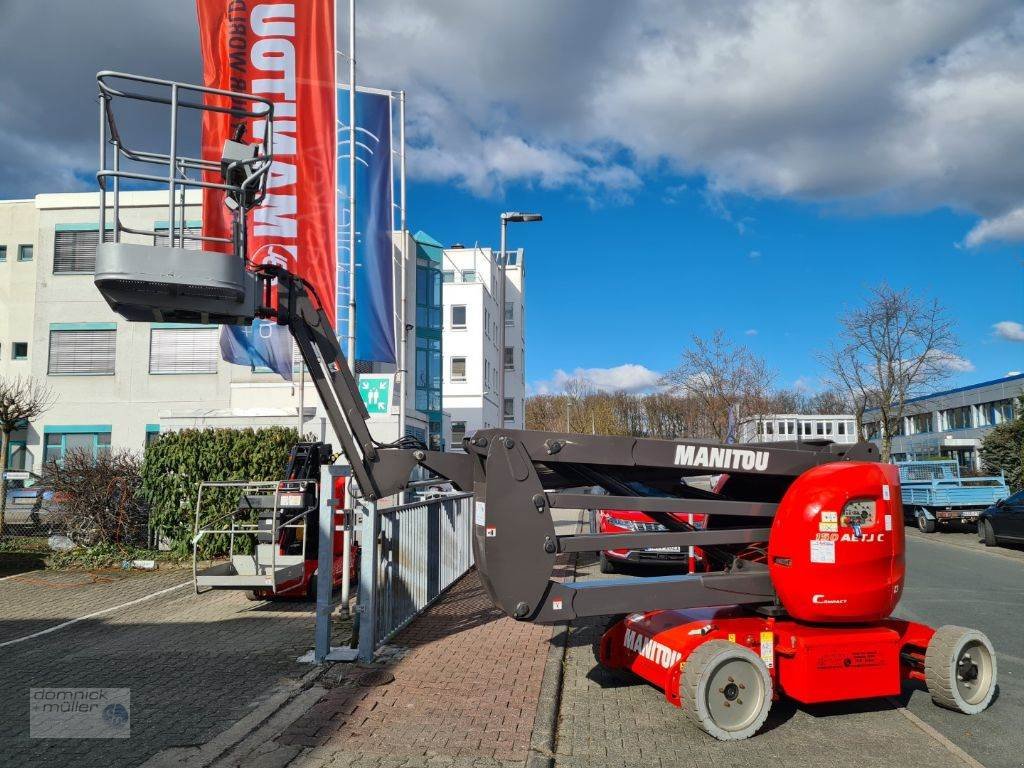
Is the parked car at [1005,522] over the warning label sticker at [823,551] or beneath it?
beneath

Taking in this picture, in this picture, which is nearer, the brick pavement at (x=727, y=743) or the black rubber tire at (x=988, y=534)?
the brick pavement at (x=727, y=743)

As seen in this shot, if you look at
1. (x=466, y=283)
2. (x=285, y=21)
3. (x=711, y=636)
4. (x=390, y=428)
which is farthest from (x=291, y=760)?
(x=466, y=283)

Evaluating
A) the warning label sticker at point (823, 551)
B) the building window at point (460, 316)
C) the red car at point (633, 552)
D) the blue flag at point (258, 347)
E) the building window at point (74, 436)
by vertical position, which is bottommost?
the red car at point (633, 552)

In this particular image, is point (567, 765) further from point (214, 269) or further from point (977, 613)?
point (977, 613)

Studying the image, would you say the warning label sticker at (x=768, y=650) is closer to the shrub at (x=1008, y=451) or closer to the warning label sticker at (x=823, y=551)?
the warning label sticker at (x=823, y=551)

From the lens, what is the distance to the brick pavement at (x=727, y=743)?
478 centimetres

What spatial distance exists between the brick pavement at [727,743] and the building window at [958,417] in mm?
61859

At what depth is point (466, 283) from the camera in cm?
4866

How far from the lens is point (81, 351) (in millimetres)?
27797

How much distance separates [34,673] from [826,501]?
Answer: 6537 millimetres

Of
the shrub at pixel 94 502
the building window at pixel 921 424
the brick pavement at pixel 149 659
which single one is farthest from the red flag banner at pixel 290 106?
the building window at pixel 921 424

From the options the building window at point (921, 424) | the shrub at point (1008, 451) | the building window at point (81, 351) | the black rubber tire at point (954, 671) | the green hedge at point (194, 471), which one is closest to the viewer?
the black rubber tire at point (954, 671)

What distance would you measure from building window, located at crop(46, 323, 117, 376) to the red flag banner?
17.1 m

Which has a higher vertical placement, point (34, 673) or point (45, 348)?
point (45, 348)
